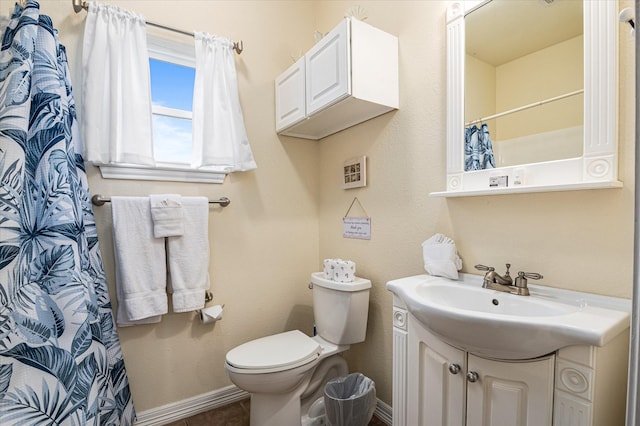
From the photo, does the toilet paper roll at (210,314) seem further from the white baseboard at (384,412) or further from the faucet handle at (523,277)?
the faucet handle at (523,277)

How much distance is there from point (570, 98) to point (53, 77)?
6.48 feet

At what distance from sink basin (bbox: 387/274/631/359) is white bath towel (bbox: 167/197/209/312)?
1.08 m

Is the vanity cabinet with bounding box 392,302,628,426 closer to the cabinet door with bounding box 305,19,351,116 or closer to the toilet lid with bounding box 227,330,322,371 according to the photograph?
the toilet lid with bounding box 227,330,322,371

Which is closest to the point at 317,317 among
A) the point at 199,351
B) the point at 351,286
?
the point at 351,286

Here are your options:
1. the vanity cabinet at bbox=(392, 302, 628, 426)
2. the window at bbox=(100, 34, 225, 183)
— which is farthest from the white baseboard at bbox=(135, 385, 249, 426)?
the window at bbox=(100, 34, 225, 183)

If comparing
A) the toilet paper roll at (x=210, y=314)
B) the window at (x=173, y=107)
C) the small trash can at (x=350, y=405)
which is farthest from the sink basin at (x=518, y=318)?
the window at (x=173, y=107)

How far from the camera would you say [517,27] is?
1.18 metres

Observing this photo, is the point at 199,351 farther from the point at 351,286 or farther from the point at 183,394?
the point at 351,286

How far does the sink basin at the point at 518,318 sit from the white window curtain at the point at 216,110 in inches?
47.2

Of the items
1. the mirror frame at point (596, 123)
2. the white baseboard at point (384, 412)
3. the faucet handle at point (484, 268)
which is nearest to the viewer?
the mirror frame at point (596, 123)

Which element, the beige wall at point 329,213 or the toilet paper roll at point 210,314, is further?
the toilet paper roll at point 210,314

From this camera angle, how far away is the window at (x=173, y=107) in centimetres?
179

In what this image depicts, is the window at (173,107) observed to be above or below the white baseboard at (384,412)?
above

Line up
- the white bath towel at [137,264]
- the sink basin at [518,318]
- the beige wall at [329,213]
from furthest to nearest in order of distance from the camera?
the white bath towel at [137,264] → the beige wall at [329,213] → the sink basin at [518,318]
